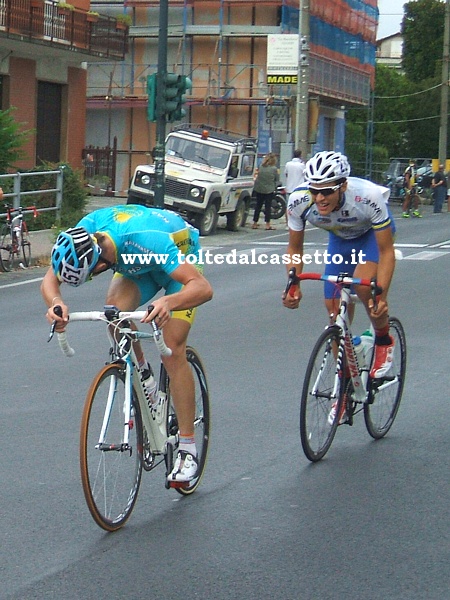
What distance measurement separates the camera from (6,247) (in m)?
19.0

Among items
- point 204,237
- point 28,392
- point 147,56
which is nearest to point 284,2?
point 147,56

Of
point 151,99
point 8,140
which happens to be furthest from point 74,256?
point 151,99

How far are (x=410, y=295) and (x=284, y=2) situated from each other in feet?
113

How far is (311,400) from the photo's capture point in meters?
6.82

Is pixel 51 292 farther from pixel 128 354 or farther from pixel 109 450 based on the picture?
pixel 109 450

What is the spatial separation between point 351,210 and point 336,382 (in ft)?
3.30

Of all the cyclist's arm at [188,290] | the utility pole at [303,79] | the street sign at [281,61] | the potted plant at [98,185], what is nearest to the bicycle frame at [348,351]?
the cyclist's arm at [188,290]

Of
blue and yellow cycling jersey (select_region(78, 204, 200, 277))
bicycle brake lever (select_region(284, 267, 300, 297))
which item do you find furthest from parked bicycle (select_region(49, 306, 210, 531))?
bicycle brake lever (select_region(284, 267, 300, 297))

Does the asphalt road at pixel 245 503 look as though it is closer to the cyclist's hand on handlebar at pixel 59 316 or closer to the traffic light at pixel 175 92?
the cyclist's hand on handlebar at pixel 59 316

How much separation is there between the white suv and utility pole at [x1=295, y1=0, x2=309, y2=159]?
3.55m

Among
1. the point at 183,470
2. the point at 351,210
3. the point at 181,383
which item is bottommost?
the point at 183,470

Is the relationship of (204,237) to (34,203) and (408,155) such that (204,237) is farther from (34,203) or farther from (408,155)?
(408,155)

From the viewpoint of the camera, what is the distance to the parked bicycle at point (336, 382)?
6805 mm

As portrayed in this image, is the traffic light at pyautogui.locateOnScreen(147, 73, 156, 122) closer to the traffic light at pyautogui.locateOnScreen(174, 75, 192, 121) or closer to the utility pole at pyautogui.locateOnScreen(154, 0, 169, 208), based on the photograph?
the utility pole at pyautogui.locateOnScreen(154, 0, 169, 208)
